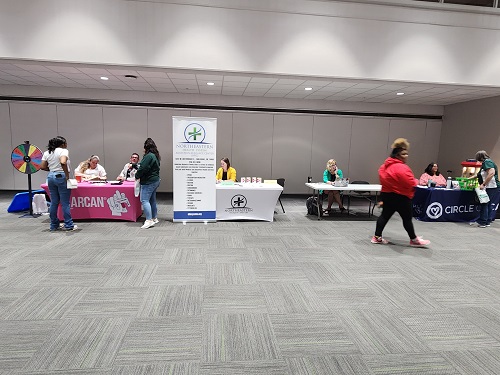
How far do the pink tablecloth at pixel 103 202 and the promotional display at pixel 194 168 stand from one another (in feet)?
2.79

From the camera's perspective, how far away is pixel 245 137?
9234 millimetres

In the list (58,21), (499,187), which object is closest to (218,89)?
(58,21)

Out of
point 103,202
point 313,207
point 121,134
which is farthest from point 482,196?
point 121,134

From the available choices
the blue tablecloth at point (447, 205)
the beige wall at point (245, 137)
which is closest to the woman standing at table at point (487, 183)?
the blue tablecloth at point (447, 205)

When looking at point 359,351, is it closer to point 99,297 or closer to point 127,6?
point 99,297

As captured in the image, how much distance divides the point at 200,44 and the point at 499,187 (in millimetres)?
6488

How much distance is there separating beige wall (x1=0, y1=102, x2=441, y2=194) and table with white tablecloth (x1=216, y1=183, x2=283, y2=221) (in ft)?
11.8

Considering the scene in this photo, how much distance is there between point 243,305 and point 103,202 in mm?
3927

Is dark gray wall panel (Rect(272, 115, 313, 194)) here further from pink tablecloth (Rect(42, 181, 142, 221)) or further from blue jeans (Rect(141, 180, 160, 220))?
pink tablecloth (Rect(42, 181, 142, 221))

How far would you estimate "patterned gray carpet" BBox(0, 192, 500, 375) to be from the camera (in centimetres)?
208

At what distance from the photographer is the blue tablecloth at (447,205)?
625cm

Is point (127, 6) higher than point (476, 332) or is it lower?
Result: higher

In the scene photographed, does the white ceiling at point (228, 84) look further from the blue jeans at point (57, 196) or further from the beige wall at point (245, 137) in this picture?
Result: the blue jeans at point (57, 196)

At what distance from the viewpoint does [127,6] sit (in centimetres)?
539
